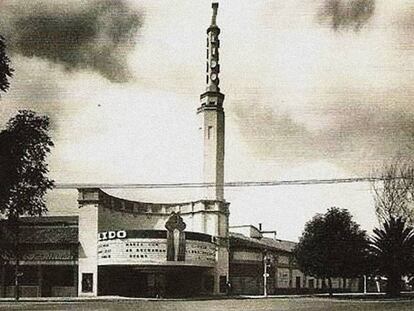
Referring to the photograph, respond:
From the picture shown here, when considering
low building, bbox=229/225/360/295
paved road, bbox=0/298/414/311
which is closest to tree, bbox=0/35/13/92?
paved road, bbox=0/298/414/311

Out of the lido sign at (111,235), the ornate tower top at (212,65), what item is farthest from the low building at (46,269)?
the ornate tower top at (212,65)

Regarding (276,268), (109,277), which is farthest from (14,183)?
(276,268)

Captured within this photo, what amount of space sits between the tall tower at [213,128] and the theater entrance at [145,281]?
32.4ft

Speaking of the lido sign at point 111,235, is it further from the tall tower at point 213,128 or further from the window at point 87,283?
the tall tower at point 213,128

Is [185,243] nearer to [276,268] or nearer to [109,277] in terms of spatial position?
[109,277]

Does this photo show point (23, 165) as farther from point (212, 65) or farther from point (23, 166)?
point (212, 65)

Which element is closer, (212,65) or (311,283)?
(212,65)

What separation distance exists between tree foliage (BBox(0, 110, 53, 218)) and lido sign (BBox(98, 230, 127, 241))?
88.2 ft

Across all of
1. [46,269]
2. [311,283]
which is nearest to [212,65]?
[46,269]

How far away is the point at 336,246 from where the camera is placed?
48312 mm

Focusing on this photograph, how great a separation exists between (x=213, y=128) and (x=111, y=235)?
16384 millimetres

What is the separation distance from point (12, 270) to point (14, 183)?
31502mm

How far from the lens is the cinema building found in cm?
4688

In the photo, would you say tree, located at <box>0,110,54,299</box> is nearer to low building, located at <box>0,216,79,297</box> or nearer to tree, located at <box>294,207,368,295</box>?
low building, located at <box>0,216,79,297</box>
